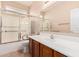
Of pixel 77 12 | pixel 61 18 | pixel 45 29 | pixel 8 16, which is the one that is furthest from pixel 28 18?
pixel 77 12

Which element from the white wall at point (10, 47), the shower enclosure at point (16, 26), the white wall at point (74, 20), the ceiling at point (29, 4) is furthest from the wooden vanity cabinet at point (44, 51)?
the ceiling at point (29, 4)

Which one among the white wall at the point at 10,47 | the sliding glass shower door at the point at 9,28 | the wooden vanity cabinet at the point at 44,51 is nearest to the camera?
the wooden vanity cabinet at the point at 44,51

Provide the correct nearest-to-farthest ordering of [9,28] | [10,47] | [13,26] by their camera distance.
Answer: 1. [10,47]
2. [9,28]
3. [13,26]

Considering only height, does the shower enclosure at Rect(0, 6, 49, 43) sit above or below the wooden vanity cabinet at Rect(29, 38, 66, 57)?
above

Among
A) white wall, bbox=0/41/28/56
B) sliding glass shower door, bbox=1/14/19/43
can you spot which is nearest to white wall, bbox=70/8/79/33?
white wall, bbox=0/41/28/56

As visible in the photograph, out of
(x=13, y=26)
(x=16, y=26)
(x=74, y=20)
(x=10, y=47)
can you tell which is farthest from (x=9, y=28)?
(x=74, y=20)

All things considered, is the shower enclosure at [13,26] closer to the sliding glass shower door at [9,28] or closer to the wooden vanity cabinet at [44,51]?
the sliding glass shower door at [9,28]

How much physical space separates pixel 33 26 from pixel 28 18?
1.20 feet

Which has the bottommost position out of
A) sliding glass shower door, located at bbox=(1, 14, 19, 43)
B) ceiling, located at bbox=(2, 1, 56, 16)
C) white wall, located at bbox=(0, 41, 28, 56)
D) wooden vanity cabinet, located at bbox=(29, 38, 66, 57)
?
white wall, located at bbox=(0, 41, 28, 56)

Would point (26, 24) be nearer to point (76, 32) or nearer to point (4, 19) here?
point (4, 19)

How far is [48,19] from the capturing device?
2.60 metres

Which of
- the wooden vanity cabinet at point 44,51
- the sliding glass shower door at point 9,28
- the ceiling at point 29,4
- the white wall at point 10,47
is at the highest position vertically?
the ceiling at point 29,4

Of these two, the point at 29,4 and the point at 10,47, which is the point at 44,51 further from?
the point at 29,4

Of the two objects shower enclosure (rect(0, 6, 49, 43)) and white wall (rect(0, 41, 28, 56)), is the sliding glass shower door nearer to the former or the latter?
shower enclosure (rect(0, 6, 49, 43))
